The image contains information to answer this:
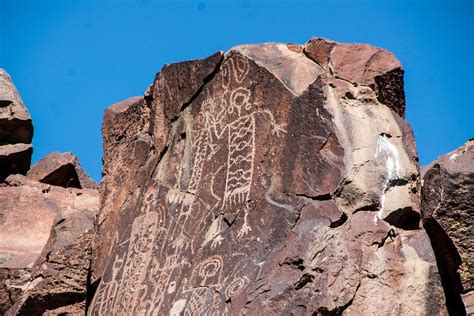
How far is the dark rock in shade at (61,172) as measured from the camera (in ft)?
39.9

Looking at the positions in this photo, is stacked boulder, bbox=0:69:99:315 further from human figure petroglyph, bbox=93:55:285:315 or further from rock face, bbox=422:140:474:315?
rock face, bbox=422:140:474:315

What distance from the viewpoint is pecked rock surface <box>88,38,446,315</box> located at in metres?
6.55

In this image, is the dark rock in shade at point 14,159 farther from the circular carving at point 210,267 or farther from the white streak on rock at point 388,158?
the white streak on rock at point 388,158

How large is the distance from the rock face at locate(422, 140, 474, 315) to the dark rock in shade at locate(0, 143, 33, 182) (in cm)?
601

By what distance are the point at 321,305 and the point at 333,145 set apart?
1.26m

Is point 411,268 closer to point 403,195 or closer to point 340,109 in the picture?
point 403,195

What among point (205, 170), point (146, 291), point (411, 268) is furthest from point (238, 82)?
point (411, 268)

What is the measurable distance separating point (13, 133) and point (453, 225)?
6.48 meters

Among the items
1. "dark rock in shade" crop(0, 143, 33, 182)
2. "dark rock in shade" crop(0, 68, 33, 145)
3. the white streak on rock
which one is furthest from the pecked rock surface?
"dark rock in shade" crop(0, 68, 33, 145)

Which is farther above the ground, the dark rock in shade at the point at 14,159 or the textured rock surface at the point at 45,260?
the dark rock in shade at the point at 14,159

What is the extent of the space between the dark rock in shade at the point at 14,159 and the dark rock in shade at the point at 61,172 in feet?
0.48

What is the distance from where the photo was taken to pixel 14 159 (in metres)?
11.9

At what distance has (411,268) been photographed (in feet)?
21.6

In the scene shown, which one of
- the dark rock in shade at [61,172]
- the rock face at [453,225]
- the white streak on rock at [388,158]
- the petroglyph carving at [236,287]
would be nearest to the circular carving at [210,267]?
the petroglyph carving at [236,287]
